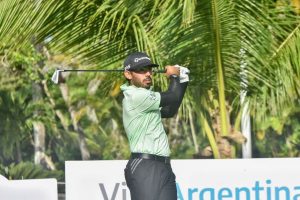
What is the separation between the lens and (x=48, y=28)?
341 inches

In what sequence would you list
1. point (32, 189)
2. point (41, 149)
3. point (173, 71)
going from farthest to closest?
point (41, 149) → point (32, 189) → point (173, 71)

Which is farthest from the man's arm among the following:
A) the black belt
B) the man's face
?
the black belt

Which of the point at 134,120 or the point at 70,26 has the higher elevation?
the point at 70,26

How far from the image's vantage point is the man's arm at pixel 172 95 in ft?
18.4

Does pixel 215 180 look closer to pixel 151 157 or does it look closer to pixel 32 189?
pixel 32 189

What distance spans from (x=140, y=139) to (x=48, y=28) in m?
3.34

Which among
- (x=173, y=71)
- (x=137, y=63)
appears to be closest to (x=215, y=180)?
(x=173, y=71)

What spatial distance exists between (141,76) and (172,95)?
0.22m

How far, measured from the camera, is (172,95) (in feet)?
18.4

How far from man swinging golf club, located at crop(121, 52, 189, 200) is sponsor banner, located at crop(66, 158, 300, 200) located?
2.20m

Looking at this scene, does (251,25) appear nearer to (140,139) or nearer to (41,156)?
(140,139)

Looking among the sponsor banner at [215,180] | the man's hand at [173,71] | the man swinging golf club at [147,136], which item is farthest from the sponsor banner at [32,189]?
the man's hand at [173,71]

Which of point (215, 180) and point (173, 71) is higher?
point (173, 71)

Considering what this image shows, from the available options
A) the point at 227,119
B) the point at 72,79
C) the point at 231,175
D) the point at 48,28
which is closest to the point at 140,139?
the point at 231,175
